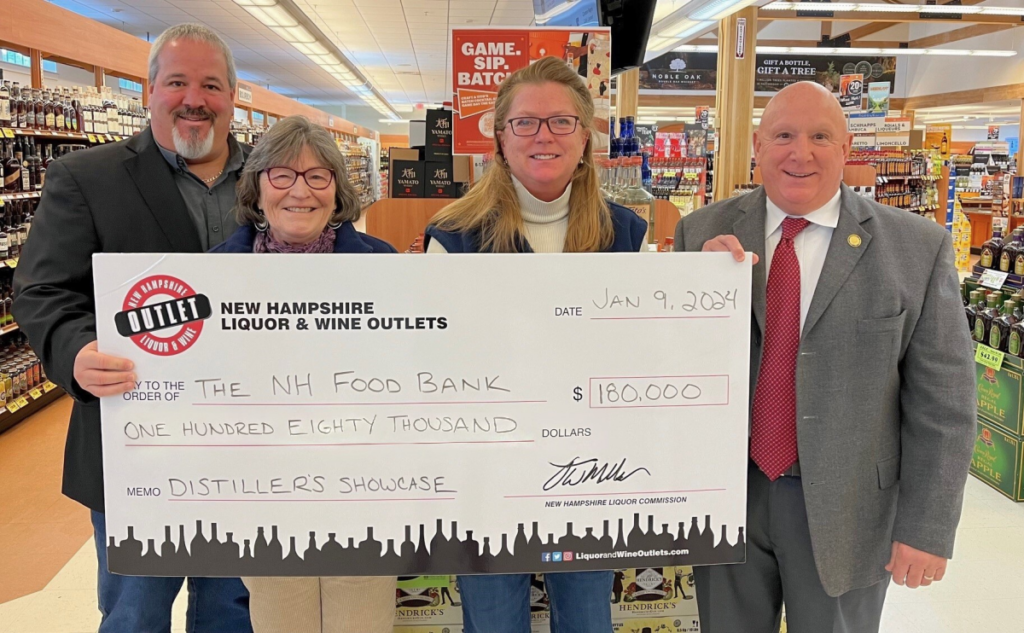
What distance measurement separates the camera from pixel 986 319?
417cm

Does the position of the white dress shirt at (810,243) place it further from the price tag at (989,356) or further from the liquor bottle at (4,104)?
the liquor bottle at (4,104)

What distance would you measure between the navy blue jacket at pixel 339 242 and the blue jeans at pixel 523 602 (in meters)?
0.82

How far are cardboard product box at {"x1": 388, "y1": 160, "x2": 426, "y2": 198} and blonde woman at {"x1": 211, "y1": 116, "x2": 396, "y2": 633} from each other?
2759 millimetres

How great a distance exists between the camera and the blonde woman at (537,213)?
1731 mm

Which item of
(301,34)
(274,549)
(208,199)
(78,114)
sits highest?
(301,34)

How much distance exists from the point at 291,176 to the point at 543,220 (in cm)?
61

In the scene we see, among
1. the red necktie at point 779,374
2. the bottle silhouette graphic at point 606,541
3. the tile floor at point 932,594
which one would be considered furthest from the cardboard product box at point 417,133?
the bottle silhouette graphic at point 606,541

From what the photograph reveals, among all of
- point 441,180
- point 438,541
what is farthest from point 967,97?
point 438,541

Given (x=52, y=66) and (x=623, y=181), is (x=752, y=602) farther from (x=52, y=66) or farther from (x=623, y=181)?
(x=52, y=66)


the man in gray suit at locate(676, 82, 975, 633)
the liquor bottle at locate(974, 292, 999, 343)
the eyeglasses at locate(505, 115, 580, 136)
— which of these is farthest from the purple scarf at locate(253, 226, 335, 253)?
the liquor bottle at locate(974, 292, 999, 343)

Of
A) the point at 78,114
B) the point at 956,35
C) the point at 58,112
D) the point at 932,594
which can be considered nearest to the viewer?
the point at 932,594

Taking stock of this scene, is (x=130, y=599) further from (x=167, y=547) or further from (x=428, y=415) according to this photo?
(x=428, y=415)

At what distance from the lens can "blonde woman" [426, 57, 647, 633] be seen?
Result: 173 centimetres

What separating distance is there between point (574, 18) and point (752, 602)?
3.82 meters
